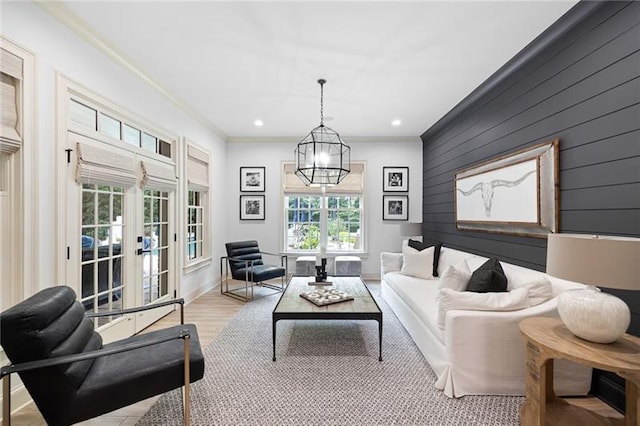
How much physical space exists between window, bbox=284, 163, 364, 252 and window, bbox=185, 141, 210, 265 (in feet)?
5.05

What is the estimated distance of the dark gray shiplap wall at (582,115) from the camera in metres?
1.95

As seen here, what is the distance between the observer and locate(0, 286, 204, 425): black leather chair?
149 cm

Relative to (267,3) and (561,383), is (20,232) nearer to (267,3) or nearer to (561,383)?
(267,3)

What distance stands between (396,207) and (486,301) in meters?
3.79

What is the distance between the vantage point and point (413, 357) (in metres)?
2.77

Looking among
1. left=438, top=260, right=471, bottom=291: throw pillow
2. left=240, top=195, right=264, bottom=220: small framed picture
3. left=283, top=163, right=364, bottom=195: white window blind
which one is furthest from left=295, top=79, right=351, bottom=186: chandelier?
left=240, top=195, right=264, bottom=220: small framed picture

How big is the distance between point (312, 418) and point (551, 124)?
9.74 ft

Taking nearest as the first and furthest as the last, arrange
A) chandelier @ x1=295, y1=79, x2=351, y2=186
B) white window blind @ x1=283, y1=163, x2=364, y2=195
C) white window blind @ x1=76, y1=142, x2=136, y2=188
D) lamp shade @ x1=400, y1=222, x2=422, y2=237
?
white window blind @ x1=76, y1=142, x2=136, y2=188 → chandelier @ x1=295, y1=79, x2=351, y2=186 → lamp shade @ x1=400, y1=222, x2=422, y2=237 → white window blind @ x1=283, y1=163, x2=364, y2=195

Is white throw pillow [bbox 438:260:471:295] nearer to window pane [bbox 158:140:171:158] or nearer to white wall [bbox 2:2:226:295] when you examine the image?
white wall [bbox 2:2:226:295]

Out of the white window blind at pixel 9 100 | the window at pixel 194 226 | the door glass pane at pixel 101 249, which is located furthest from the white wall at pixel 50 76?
the window at pixel 194 226

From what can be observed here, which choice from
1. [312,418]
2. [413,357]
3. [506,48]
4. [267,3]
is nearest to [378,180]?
[506,48]

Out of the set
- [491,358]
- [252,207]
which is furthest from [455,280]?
[252,207]

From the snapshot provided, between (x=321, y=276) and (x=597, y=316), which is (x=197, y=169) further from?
(x=597, y=316)

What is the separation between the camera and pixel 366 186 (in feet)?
19.5
